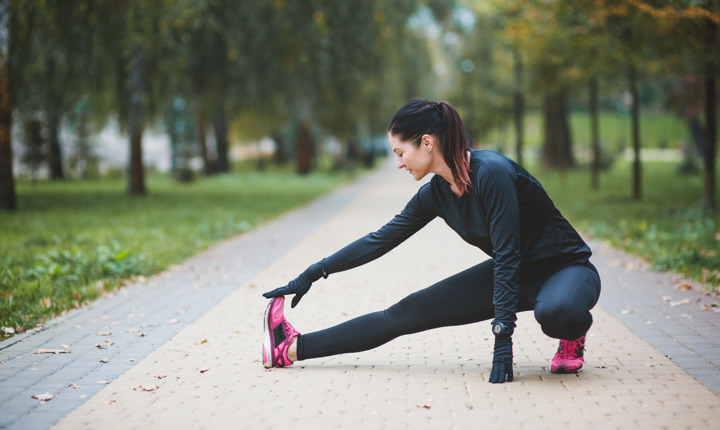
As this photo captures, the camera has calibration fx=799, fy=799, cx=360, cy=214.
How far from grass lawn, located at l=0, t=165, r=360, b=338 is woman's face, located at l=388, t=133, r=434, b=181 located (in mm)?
3432

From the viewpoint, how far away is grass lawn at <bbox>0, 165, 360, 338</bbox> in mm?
7258

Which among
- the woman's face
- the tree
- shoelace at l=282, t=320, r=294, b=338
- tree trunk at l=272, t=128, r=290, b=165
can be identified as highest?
the tree

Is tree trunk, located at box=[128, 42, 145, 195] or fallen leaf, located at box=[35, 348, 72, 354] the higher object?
tree trunk, located at box=[128, 42, 145, 195]

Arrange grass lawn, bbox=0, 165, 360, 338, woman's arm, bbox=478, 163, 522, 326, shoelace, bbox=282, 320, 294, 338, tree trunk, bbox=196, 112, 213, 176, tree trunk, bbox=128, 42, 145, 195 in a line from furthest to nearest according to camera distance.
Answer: tree trunk, bbox=196, 112, 213, 176 → tree trunk, bbox=128, 42, 145, 195 → grass lawn, bbox=0, 165, 360, 338 → shoelace, bbox=282, 320, 294, 338 → woman's arm, bbox=478, 163, 522, 326

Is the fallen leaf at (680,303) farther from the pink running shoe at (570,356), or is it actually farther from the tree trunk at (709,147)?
the tree trunk at (709,147)

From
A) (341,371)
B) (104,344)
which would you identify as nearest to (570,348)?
(341,371)

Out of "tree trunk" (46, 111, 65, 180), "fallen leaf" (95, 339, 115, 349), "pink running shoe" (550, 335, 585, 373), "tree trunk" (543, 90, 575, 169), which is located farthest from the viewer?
"tree trunk" (543, 90, 575, 169)

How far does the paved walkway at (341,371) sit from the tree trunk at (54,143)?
12.2 meters

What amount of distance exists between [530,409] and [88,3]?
46.1ft

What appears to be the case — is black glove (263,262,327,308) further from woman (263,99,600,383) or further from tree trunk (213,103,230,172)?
tree trunk (213,103,230,172)

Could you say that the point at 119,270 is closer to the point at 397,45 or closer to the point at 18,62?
the point at 18,62

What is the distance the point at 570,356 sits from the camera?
4.46 m

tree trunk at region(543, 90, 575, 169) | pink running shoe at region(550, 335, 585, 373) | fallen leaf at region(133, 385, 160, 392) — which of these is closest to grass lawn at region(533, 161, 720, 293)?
pink running shoe at region(550, 335, 585, 373)

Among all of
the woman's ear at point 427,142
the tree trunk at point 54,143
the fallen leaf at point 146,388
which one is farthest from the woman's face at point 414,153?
the tree trunk at point 54,143
